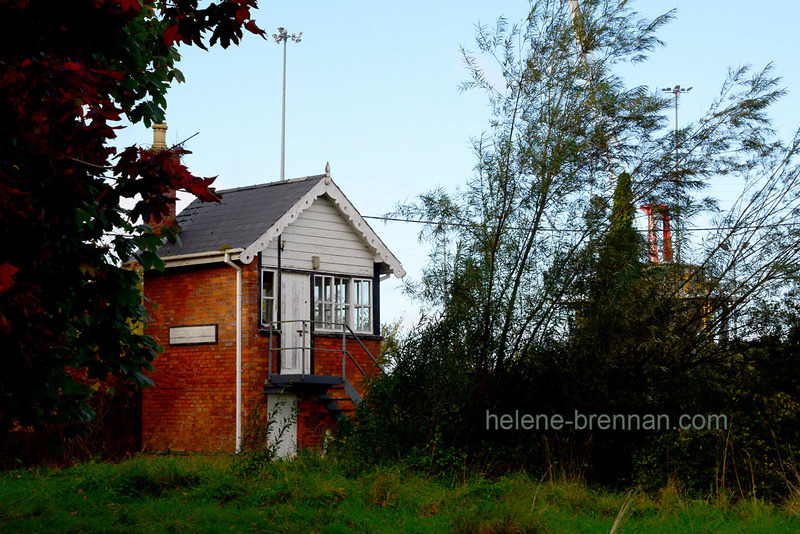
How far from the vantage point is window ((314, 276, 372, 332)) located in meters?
19.2

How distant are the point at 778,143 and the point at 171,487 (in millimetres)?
10171

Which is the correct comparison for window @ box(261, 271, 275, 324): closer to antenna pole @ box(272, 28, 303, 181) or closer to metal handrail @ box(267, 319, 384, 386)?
metal handrail @ box(267, 319, 384, 386)

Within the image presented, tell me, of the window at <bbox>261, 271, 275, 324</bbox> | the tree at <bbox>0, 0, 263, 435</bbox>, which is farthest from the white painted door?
the tree at <bbox>0, 0, 263, 435</bbox>

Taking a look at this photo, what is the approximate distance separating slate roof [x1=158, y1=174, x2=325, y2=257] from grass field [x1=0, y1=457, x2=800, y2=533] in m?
6.77

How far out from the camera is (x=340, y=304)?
19.6 m

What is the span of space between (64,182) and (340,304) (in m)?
14.6

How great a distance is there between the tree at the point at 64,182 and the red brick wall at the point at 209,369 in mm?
10289

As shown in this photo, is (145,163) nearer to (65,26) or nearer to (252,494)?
(65,26)

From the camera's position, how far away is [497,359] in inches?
488

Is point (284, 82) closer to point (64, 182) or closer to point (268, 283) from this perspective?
point (268, 283)

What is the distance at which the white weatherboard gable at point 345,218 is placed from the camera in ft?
57.4

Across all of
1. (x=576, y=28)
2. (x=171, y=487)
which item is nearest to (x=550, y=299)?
(x=576, y=28)

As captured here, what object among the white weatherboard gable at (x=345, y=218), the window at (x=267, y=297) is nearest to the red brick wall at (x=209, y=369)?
the window at (x=267, y=297)

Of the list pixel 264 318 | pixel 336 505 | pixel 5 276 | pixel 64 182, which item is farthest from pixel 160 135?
pixel 5 276
